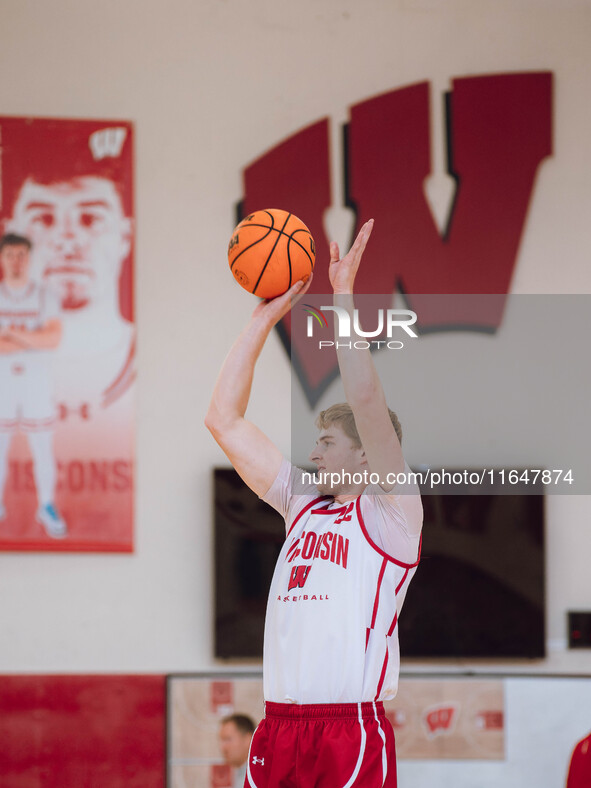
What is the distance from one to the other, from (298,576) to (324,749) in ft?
1.54

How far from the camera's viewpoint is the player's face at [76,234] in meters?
4.37

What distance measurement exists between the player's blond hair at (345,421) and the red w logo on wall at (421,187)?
67.1 inches

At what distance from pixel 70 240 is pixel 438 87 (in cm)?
200

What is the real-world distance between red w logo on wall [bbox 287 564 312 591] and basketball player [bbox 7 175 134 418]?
2.02 m

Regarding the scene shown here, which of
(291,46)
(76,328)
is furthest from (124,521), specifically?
(291,46)

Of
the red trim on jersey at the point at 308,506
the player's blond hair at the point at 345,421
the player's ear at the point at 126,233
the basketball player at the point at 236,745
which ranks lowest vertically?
the basketball player at the point at 236,745

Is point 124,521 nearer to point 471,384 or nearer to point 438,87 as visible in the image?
point 471,384

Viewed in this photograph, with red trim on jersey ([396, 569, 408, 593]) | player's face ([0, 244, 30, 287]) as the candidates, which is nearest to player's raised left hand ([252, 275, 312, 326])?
red trim on jersey ([396, 569, 408, 593])

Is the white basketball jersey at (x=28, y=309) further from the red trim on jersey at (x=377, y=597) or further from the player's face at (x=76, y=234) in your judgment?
→ the red trim on jersey at (x=377, y=597)

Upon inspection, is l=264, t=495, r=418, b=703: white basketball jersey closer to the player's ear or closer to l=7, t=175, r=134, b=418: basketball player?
l=7, t=175, r=134, b=418: basketball player

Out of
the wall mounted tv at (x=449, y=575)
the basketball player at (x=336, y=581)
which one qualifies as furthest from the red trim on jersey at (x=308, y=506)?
the wall mounted tv at (x=449, y=575)

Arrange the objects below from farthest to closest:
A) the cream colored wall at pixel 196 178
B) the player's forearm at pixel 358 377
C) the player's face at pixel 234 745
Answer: the cream colored wall at pixel 196 178 < the player's face at pixel 234 745 < the player's forearm at pixel 358 377

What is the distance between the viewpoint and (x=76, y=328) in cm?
434

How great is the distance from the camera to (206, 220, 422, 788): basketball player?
2371mm
